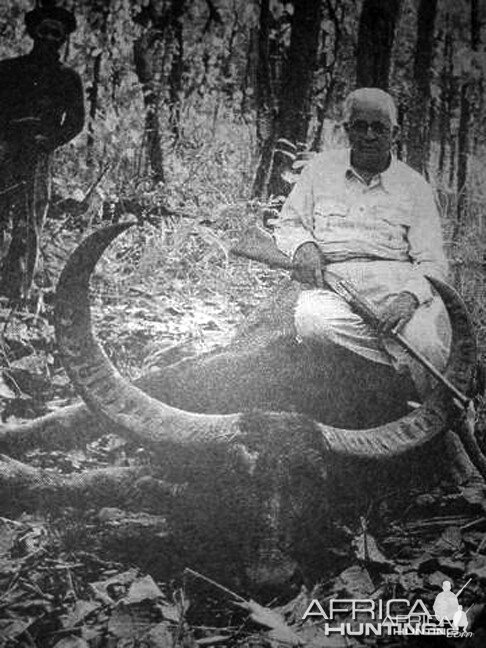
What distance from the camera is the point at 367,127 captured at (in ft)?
7.47

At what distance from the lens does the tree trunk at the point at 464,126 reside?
2506 millimetres

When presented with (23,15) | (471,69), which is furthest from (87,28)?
(471,69)

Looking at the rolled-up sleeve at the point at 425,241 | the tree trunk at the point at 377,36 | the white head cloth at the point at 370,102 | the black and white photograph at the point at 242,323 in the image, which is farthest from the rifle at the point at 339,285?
the tree trunk at the point at 377,36

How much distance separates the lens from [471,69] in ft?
8.26

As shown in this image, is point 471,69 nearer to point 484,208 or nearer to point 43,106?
point 484,208

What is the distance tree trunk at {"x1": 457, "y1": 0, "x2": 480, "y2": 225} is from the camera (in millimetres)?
2506

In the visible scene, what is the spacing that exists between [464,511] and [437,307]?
27.8 inches

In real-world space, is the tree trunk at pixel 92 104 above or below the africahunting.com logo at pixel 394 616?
above

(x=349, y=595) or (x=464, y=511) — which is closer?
(x=349, y=595)

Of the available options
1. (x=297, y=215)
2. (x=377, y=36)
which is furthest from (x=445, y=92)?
(x=297, y=215)

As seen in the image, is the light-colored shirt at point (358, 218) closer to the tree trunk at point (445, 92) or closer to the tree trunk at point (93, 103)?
the tree trunk at point (445, 92)

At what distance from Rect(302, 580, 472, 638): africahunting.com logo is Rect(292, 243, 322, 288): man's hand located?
3.49ft

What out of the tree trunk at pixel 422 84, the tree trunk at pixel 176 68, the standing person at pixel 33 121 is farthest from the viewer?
the tree trunk at pixel 422 84

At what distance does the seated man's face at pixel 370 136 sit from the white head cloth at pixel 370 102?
0.04ft
